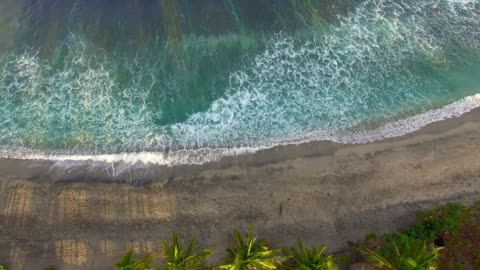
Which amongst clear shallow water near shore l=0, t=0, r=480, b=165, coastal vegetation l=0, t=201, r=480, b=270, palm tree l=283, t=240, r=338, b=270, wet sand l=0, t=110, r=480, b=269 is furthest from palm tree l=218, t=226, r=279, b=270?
clear shallow water near shore l=0, t=0, r=480, b=165

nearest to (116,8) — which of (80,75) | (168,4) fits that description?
(168,4)

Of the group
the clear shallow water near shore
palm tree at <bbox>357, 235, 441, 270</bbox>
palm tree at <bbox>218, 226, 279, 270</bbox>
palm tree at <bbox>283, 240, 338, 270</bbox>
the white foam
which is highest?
the clear shallow water near shore

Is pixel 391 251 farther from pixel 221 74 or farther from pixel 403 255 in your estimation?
pixel 221 74

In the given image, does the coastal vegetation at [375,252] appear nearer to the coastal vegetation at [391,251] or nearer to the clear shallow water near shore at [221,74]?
the coastal vegetation at [391,251]

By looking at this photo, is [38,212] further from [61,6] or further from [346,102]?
[346,102]

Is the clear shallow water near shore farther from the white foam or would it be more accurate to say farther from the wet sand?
the wet sand
